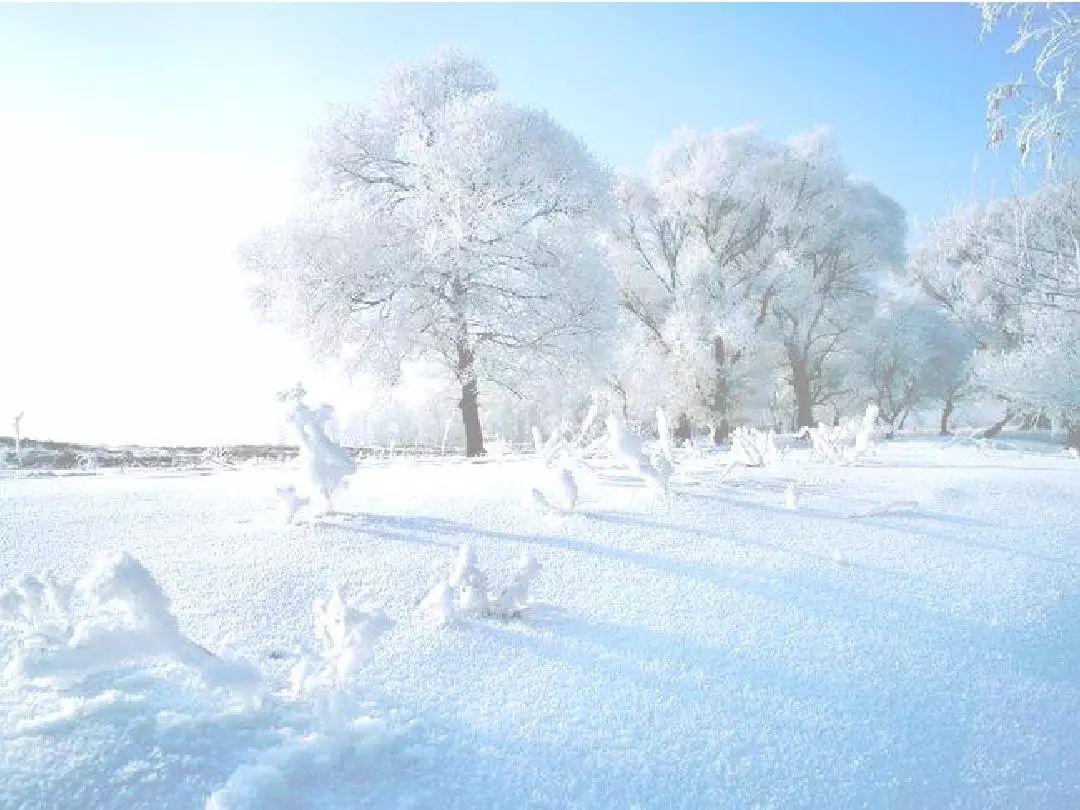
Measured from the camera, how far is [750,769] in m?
1.58

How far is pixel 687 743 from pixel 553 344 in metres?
9.52

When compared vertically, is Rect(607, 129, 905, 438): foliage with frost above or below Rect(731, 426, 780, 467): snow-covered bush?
above

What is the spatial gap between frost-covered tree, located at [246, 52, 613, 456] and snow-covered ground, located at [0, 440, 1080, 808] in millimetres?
6758

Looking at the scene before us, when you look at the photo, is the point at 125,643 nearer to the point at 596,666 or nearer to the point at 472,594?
the point at 472,594

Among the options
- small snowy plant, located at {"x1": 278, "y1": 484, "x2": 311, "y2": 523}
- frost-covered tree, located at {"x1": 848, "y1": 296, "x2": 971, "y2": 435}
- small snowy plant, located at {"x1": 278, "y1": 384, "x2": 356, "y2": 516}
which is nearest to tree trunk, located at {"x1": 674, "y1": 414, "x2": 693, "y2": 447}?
frost-covered tree, located at {"x1": 848, "y1": 296, "x2": 971, "y2": 435}

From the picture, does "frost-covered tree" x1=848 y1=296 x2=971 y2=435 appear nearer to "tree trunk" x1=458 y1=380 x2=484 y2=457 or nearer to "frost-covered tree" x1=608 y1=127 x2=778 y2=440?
"frost-covered tree" x1=608 y1=127 x2=778 y2=440

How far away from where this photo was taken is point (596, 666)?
1.97 meters

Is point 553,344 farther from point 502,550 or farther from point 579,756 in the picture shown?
point 579,756

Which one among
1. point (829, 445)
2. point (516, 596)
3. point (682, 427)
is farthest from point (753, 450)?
point (682, 427)

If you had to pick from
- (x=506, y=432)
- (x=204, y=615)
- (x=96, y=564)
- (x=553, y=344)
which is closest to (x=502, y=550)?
(x=204, y=615)

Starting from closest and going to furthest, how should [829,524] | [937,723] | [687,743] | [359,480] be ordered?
[687,743], [937,723], [829,524], [359,480]

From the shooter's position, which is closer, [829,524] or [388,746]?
[388,746]

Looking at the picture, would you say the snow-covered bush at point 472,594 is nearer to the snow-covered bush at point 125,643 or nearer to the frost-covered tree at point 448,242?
the snow-covered bush at point 125,643

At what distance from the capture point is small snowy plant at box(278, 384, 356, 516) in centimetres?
321
